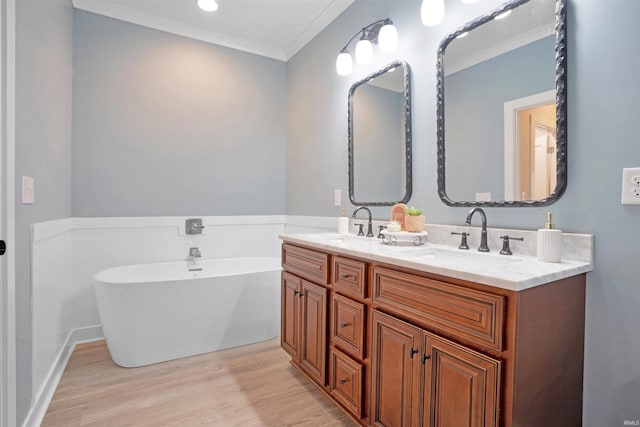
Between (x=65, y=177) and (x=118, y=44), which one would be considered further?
(x=118, y=44)

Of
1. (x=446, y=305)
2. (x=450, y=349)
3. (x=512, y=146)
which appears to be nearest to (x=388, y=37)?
(x=512, y=146)

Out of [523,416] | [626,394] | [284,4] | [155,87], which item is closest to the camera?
[523,416]

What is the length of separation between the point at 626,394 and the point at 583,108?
3.28 feet

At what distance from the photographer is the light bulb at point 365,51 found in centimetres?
214

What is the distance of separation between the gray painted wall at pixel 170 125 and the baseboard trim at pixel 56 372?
93cm

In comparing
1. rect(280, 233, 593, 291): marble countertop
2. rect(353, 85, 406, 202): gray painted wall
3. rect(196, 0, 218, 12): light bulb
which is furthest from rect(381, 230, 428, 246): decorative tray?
rect(196, 0, 218, 12): light bulb

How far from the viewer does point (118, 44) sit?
264cm

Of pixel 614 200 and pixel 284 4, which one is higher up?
pixel 284 4

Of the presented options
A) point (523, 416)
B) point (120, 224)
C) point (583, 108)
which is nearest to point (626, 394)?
point (523, 416)

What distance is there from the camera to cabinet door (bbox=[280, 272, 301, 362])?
6.40 ft

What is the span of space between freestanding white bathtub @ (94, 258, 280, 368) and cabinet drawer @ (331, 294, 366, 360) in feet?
3.42

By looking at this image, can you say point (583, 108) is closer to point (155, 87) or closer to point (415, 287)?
point (415, 287)

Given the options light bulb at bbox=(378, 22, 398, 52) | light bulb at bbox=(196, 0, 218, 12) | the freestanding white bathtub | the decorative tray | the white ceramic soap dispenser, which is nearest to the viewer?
the decorative tray

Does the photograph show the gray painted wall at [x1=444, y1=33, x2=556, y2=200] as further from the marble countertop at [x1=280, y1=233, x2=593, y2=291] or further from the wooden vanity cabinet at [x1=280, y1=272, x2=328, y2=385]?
the wooden vanity cabinet at [x1=280, y1=272, x2=328, y2=385]
